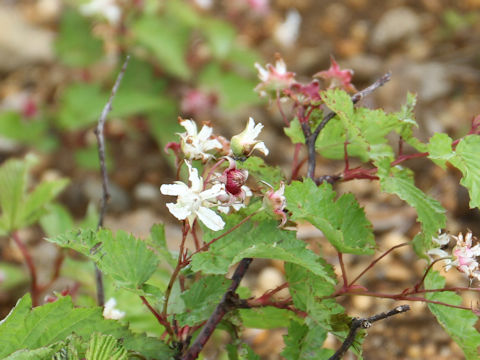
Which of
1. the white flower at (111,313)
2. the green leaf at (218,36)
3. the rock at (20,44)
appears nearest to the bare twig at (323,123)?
the white flower at (111,313)

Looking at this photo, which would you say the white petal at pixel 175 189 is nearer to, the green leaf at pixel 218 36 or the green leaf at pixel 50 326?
the green leaf at pixel 50 326

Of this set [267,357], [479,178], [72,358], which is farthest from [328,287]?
[267,357]

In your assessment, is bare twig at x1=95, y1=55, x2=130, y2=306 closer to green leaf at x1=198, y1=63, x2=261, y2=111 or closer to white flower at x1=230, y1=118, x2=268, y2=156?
white flower at x1=230, y1=118, x2=268, y2=156

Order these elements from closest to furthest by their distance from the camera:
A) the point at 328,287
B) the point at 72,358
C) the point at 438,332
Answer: the point at 72,358
the point at 328,287
the point at 438,332

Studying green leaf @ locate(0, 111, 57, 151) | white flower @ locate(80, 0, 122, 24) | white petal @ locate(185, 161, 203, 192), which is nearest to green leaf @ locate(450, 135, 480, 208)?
white petal @ locate(185, 161, 203, 192)

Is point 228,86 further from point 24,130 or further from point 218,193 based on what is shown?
point 218,193

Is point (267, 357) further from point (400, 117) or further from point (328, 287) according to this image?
point (400, 117)
